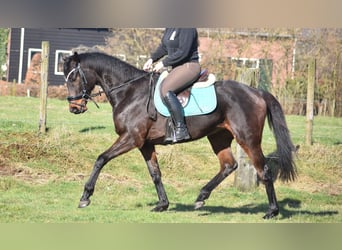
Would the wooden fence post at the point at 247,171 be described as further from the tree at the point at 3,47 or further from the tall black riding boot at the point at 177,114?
the tree at the point at 3,47

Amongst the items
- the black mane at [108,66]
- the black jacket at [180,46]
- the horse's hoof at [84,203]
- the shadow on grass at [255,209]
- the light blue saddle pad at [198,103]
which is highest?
the black jacket at [180,46]

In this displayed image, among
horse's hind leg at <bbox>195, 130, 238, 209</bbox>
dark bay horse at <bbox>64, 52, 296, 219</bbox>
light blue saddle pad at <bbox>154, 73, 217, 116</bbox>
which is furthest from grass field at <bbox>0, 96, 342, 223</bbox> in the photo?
light blue saddle pad at <bbox>154, 73, 217, 116</bbox>

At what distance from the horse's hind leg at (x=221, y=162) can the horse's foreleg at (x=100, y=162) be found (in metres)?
1.25

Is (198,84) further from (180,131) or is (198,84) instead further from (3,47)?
(3,47)

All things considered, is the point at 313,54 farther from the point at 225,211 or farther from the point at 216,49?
the point at 225,211

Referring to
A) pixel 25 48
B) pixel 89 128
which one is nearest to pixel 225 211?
pixel 89 128

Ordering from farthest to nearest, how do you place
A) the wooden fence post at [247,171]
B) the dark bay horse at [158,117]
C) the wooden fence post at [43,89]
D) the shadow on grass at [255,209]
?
the wooden fence post at [43,89] → the wooden fence post at [247,171] → the shadow on grass at [255,209] → the dark bay horse at [158,117]

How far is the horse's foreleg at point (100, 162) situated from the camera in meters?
8.38

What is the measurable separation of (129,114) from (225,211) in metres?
2.09

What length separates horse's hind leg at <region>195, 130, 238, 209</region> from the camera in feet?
28.9

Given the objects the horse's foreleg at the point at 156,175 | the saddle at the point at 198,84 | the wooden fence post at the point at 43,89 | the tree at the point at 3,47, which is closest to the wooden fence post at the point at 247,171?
the saddle at the point at 198,84

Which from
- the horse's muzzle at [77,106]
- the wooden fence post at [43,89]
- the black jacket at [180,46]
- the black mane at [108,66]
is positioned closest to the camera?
the black jacket at [180,46]

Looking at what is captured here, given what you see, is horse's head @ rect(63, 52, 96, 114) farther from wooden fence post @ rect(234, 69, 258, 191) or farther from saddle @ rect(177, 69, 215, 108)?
wooden fence post @ rect(234, 69, 258, 191)

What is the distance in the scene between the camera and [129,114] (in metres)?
8.78
